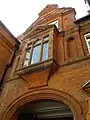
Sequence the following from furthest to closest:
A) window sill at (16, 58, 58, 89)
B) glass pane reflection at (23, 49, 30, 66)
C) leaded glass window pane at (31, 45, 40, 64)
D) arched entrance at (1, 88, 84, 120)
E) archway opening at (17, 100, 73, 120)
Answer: glass pane reflection at (23, 49, 30, 66) → leaded glass window pane at (31, 45, 40, 64) → archway opening at (17, 100, 73, 120) → window sill at (16, 58, 58, 89) → arched entrance at (1, 88, 84, 120)

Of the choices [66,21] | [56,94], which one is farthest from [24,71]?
[66,21]

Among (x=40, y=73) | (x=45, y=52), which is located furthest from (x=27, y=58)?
(x=40, y=73)

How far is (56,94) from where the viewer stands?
6172 mm

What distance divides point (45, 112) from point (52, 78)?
8.74 ft

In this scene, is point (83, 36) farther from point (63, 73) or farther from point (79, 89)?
point (79, 89)

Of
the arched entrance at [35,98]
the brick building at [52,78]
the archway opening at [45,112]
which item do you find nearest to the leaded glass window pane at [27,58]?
the brick building at [52,78]

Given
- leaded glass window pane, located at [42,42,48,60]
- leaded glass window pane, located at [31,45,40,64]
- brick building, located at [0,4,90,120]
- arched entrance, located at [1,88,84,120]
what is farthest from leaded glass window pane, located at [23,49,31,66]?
arched entrance, located at [1,88,84,120]

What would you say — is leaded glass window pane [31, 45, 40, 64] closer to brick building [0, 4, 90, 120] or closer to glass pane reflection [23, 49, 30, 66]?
brick building [0, 4, 90, 120]

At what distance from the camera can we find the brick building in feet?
19.6

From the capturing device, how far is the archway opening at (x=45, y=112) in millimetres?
7652

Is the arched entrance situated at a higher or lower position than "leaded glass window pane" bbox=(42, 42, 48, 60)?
lower

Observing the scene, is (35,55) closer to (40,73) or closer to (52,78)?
(40,73)

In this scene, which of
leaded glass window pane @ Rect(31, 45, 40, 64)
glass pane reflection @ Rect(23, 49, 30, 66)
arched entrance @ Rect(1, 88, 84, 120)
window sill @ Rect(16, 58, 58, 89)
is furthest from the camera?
glass pane reflection @ Rect(23, 49, 30, 66)

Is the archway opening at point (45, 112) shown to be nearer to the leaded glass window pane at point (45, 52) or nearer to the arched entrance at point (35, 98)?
the arched entrance at point (35, 98)
